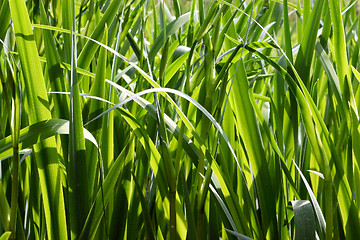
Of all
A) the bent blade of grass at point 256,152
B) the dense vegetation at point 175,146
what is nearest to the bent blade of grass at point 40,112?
the dense vegetation at point 175,146

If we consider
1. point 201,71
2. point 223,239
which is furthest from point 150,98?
point 223,239

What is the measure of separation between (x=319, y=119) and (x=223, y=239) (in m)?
0.22

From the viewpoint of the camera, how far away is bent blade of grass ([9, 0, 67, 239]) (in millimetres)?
548

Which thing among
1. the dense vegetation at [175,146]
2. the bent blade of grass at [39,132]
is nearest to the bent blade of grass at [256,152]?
the dense vegetation at [175,146]

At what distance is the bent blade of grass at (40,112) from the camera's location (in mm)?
548

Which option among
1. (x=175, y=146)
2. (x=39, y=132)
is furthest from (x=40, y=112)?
(x=175, y=146)

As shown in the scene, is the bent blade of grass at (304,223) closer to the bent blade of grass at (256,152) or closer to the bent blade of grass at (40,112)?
the bent blade of grass at (256,152)

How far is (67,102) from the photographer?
0.63 meters

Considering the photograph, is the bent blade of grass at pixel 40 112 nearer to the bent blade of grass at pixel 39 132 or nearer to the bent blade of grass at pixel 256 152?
the bent blade of grass at pixel 39 132

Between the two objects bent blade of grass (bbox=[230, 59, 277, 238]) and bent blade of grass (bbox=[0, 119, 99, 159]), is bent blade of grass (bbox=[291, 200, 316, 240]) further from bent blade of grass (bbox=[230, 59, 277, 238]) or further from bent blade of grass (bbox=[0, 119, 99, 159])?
bent blade of grass (bbox=[0, 119, 99, 159])

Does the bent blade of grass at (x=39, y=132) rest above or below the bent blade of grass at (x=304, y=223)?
above

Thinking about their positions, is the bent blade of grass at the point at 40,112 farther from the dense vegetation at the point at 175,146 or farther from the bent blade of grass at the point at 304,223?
the bent blade of grass at the point at 304,223

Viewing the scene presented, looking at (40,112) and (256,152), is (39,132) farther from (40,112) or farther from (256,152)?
(256,152)

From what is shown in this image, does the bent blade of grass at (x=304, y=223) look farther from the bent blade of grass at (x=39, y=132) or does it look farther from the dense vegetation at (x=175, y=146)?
the bent blade of grass at (x=39, y=132)
